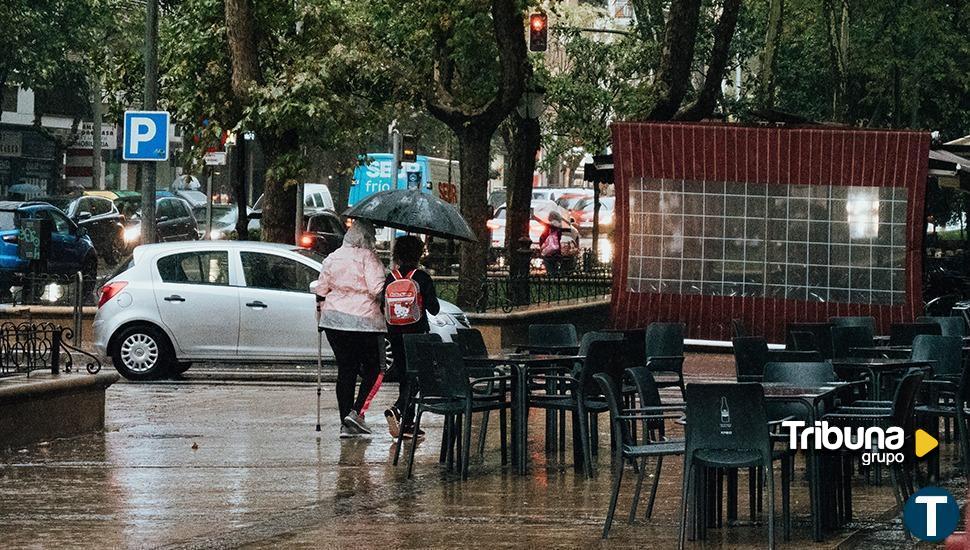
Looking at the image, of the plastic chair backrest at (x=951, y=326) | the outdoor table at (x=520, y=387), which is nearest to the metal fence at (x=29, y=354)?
the outdoor table at (x=520, y=387)

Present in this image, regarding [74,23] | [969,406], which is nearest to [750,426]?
[969,406]

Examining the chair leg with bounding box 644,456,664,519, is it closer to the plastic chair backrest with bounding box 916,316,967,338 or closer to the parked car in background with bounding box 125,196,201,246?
the plastic chair backrest with bounding box 916,316,967,338

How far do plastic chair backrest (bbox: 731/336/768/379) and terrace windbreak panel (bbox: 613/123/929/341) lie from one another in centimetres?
1041

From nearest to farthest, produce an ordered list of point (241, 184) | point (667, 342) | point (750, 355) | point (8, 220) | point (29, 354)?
point (750, 355)
point (29, 354)
point (667, 342)
point (241, 184)
point (8, 220)

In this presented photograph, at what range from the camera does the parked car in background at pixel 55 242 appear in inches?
1271

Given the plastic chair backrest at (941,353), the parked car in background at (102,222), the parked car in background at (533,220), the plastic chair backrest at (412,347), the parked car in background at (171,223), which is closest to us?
the plastic chair backrest at (412,347)

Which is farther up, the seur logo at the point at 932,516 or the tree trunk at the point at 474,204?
the tree trunk at the point at 474,204

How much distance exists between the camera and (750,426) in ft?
31.3

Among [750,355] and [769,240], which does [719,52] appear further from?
[750,355]

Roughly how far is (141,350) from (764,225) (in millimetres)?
8064

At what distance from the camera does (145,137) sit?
2455 centimetres

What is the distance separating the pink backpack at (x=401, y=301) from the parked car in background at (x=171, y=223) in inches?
1091

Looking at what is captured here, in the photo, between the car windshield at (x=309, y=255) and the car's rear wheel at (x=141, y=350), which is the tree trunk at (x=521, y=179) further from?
the car's rear wheel at (x=141, y=350)

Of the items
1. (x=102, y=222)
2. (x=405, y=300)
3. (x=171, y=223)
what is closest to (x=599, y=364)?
(x=405, y=300)
